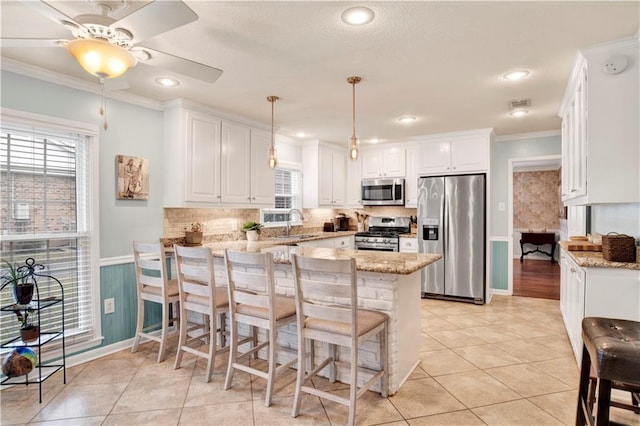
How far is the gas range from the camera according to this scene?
5.57 meters

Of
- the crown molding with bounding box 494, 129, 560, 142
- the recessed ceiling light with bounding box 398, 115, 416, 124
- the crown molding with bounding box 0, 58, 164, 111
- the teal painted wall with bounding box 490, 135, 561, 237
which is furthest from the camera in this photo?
the teal painted wall with bounding box 490, 135, 561, 237

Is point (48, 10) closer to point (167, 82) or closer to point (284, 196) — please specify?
point (167, 82)

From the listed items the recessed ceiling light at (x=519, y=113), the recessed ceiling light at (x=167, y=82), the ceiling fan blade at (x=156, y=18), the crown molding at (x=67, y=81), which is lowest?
the ceiling fan blade at (x=156, y=18)

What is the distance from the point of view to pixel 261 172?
14.7ft

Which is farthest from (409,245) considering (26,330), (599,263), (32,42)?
(32,42)

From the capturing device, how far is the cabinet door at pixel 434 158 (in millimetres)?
5141

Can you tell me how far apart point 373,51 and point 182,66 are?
1.26m

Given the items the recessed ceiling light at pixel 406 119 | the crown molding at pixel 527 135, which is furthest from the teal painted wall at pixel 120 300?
the crown molding at pixel 527 135

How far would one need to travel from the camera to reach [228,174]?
4051 mm

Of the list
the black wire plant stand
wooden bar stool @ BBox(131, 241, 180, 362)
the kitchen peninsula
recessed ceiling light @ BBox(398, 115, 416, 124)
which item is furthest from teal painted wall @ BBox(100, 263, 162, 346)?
recessed ceiling light @ BBox(398, 115, 416, 124)

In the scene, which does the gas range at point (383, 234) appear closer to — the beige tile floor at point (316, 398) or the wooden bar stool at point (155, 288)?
the beige tile floor at point (316, 398)

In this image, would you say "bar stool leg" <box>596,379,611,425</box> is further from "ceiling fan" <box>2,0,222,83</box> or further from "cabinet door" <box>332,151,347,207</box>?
"cabinet door" <box>332,151,347,207</box>

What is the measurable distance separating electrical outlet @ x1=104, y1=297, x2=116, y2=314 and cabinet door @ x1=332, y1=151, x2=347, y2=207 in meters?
3.55

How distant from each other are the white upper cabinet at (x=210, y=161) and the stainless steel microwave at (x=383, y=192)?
2.10 metres
